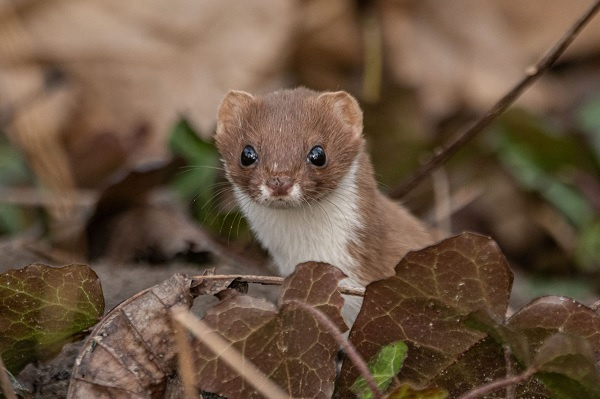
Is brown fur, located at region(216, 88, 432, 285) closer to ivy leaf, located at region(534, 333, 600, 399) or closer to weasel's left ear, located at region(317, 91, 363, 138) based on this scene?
weasel's left ear, located at region(317, 91, 363, 138)


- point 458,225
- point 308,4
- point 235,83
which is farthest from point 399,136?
point 308,4

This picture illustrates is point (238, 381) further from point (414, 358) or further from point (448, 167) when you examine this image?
point (448, 167)

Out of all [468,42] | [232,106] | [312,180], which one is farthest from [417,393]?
[468,42]

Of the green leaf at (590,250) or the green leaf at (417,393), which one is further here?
the green leaf at (590,250)

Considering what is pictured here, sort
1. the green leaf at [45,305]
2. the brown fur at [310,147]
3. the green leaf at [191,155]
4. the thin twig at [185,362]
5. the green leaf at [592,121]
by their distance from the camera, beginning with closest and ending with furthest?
1. the thin twig at [185,362]
2. the green leaf at [45,305]
3. the brown fur at [310,147]
4. the green leaf at [191,155]
5. the green leaf at [592,121]

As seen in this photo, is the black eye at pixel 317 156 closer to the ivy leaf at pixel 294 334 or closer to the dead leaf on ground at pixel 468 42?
the ivy leaf at pixel 294 334

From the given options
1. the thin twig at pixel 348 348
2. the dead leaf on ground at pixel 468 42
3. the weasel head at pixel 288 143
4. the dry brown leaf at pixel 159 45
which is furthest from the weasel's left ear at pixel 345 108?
the dead leaf on ground at pixel 468 42
